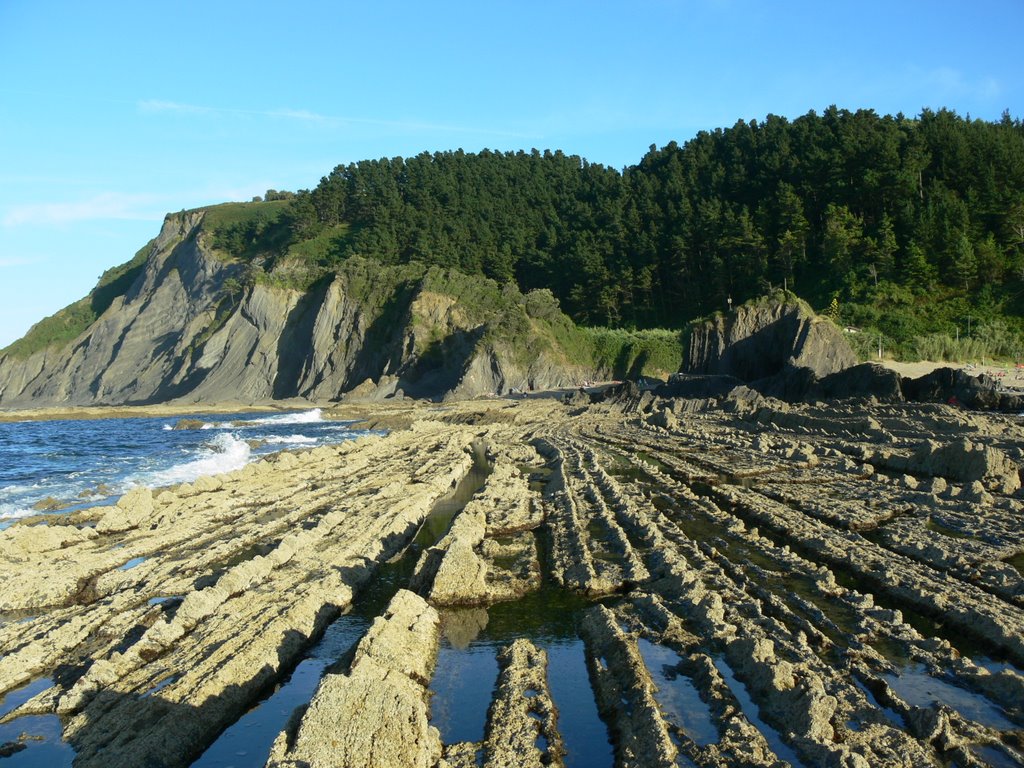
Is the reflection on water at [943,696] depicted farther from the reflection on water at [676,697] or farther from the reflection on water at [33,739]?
the reflection on water at [33,739]

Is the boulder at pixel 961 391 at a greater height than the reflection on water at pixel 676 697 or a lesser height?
greater

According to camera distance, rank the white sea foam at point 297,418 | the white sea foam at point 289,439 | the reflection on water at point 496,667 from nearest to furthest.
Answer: the reflection on water at point 496,667 → the white sea foam at point 289,439 → the white sea foam at point 297,418

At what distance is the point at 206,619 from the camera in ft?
30.6

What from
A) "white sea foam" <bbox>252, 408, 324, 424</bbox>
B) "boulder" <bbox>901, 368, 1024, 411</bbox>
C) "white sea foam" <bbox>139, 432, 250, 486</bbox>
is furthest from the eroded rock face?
"white sea foam" <bbox>252, 408, 324, 424</bbox>

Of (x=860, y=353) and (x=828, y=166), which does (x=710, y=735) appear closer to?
(x=860, y=353)

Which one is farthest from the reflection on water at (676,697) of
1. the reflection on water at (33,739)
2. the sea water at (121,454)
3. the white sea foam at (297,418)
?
the white sea foam at (297,418)

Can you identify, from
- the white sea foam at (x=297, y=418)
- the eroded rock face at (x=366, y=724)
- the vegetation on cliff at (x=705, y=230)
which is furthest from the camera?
the vegetation on cliff at (x=705, y=230)

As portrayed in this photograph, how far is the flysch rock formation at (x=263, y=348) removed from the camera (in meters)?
64.2

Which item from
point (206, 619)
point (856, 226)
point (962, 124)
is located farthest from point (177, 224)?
point (206, 619)

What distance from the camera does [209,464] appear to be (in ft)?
88.6

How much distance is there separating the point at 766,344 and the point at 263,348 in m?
48.2

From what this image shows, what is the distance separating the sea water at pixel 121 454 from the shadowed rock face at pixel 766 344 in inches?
1002

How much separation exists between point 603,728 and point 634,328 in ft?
237

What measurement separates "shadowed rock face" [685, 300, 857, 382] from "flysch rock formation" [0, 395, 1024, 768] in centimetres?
2650
